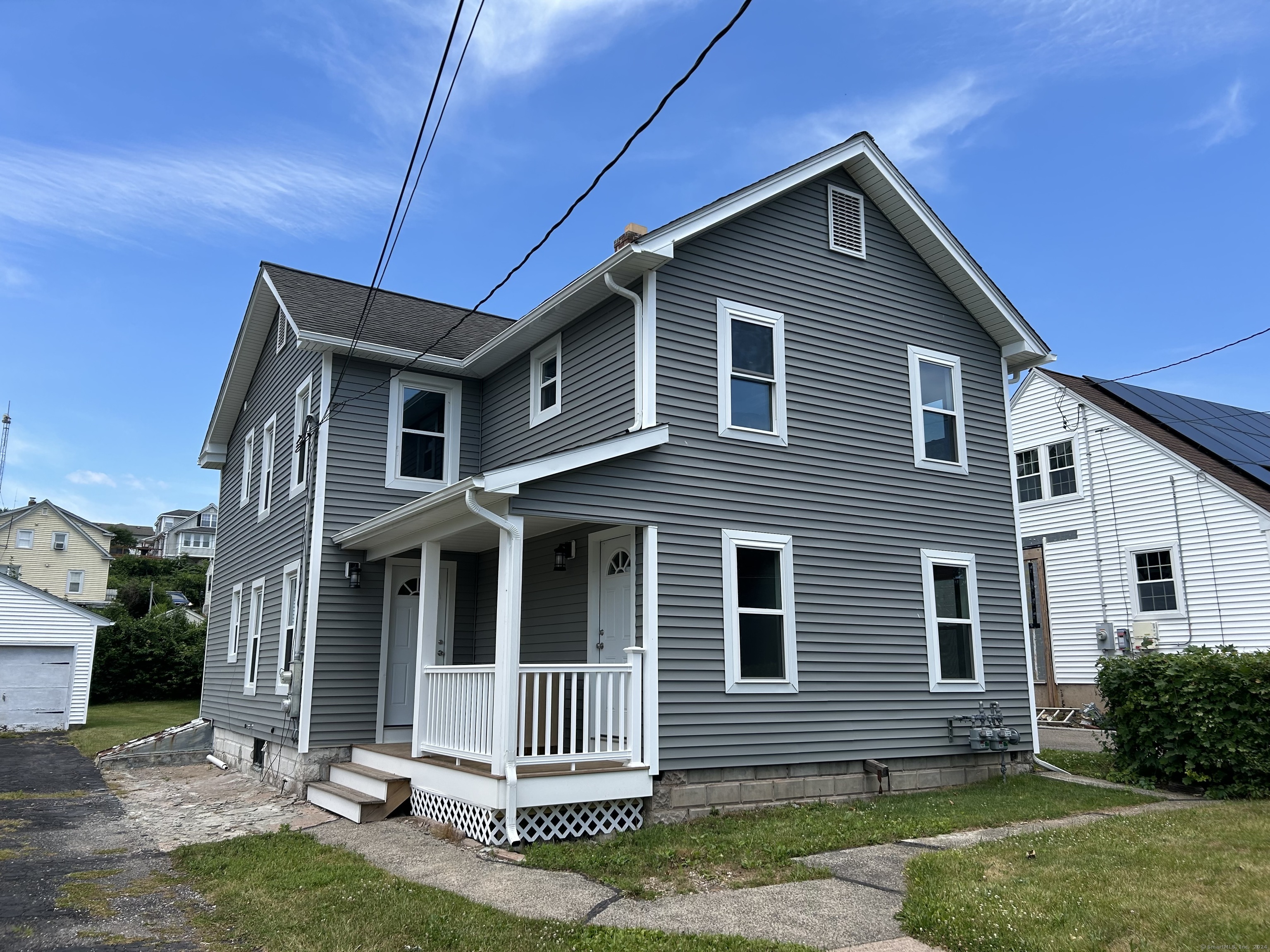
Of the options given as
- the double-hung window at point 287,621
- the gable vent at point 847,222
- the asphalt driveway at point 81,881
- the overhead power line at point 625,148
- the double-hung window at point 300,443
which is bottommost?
the asphalt driveway at point 81,881

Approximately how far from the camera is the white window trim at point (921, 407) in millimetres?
12189

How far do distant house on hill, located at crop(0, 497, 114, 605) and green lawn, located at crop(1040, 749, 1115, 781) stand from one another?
50.3 metres

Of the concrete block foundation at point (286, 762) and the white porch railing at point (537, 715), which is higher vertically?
the white porch railing at point (537, 715)

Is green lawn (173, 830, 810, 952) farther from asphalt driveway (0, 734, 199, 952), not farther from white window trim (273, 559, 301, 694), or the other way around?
white window trim (273, 559, 301, 694)

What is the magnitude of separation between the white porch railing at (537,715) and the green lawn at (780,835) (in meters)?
0.85

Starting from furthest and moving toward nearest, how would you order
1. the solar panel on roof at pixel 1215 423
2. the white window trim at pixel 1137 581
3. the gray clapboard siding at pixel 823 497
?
the solar panel on roof at pixel 1215 423 < the white window trim at pixel 1137 581 < the gray clapboard siding at pixel 823 497

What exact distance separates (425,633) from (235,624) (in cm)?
803

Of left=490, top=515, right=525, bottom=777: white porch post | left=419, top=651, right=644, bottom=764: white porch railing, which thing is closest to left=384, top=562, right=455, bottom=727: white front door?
left=419, top=651, right=644, bottom=764: white porch railing

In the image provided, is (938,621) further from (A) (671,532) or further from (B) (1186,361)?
(B) (1186,361)

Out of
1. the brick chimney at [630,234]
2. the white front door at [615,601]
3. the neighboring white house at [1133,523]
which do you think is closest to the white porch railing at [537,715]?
the white front door at [615,601]

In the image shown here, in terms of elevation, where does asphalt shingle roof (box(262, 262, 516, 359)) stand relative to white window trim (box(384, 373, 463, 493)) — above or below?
above

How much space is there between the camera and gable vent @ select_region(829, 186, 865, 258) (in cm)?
1206

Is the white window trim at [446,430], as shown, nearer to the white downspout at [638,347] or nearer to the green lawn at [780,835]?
the white downspout at [638,347]

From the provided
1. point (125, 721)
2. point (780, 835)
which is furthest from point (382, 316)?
point (125, 721)
